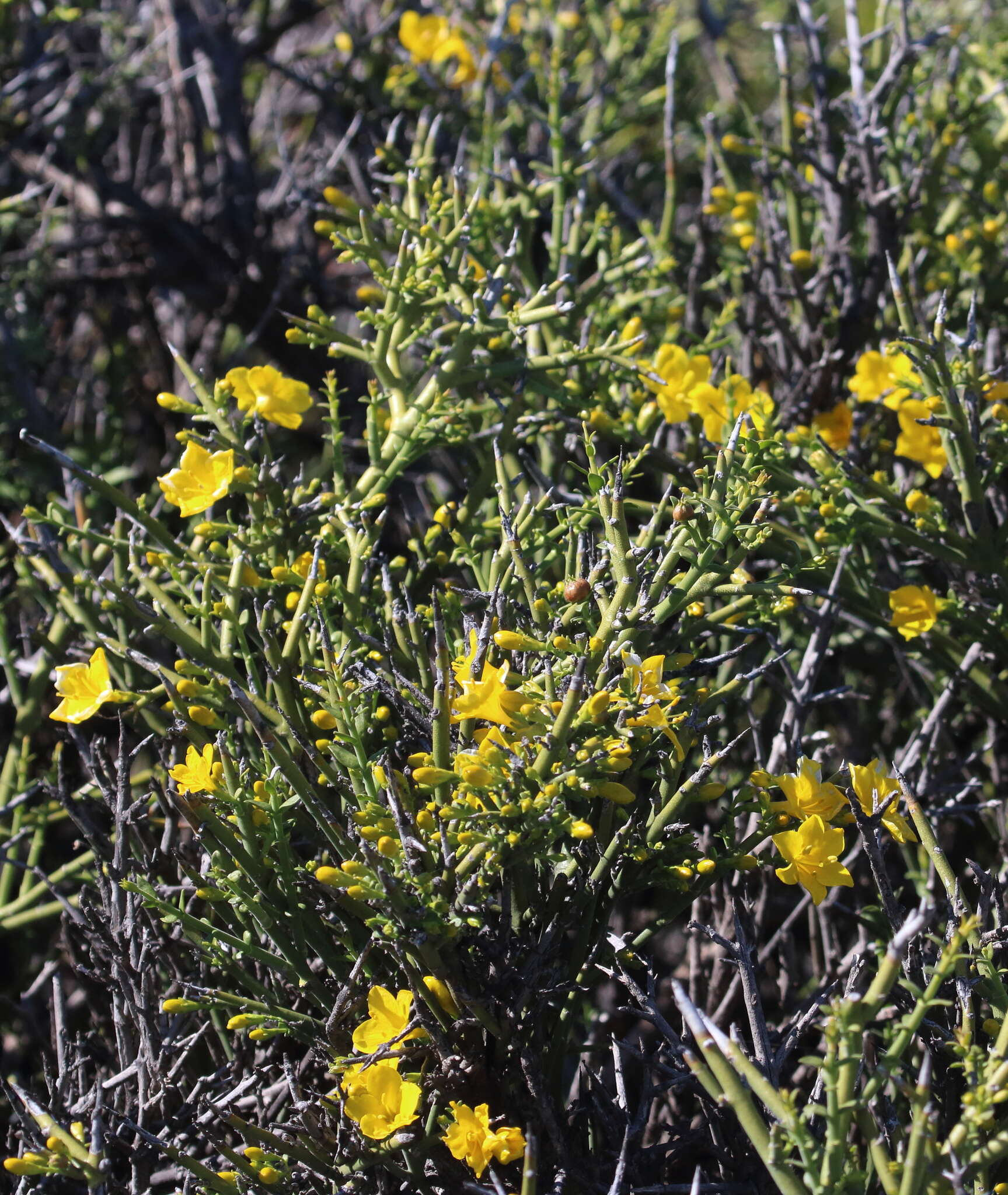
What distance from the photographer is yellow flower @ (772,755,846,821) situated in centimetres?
138

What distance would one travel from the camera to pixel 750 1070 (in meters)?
1.07

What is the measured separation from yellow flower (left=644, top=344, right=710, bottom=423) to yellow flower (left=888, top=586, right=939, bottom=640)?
0.54m

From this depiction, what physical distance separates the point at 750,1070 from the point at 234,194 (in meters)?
2.98

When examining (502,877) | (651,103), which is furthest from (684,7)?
(502,877)

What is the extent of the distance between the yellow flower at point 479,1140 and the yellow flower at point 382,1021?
4.8 inches

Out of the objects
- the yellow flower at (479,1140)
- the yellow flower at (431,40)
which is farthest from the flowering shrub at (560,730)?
the yellow flower at (431,40)

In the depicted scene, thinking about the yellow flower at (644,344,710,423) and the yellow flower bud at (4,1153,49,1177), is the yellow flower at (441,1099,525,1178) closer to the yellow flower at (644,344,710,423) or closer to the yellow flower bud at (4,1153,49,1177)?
the yellow flower bud at (4,1153,49,1177)

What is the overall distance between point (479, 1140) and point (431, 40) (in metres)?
2.94

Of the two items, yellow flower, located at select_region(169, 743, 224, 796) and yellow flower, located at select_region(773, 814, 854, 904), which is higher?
yellow flower, located at select_region(169, 743, 224, 796)

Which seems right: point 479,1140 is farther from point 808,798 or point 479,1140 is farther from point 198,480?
point 198,480

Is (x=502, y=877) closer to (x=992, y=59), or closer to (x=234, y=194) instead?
(x=234, y=194)

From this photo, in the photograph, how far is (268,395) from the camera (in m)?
1.77

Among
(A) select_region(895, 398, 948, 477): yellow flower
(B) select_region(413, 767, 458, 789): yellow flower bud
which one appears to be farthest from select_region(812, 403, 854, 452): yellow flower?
(B) select_region(413, 767, 458, 789): yellow flower bud

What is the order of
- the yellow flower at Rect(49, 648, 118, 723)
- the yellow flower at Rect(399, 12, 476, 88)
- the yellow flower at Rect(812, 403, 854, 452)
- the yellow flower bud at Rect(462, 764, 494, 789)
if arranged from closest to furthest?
the yellow flower bud at Rect(462, 764, 494, 789), the yellow flower at Rect(49, 648, 118, 723), the yellow flower at Rect(812, 403, 854, 452), the yellow flower at Rect(399, 12, 476, 88)
